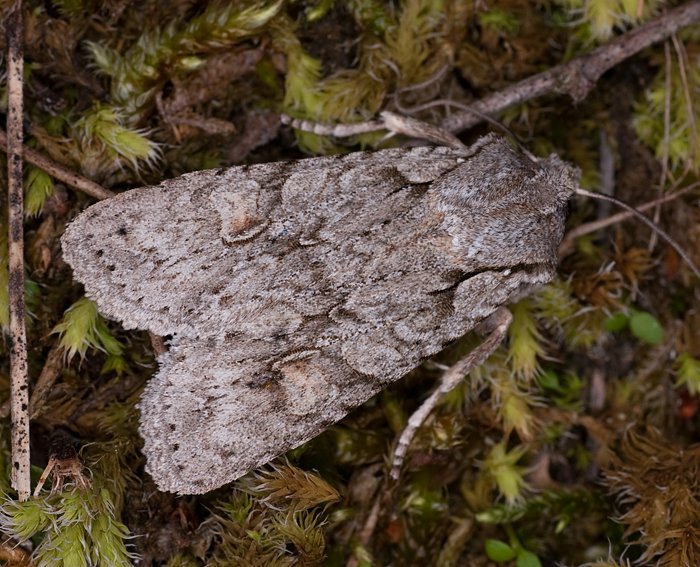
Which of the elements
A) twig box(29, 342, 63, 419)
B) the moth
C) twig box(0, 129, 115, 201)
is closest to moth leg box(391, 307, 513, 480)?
the moth

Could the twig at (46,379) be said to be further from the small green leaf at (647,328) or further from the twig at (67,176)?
the small green leaf at (647,328)

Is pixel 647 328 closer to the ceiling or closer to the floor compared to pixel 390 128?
closer to the floor

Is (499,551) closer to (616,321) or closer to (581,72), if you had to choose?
(616,321)

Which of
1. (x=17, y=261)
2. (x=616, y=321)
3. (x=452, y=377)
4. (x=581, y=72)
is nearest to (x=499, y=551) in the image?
(x=452, y=377)

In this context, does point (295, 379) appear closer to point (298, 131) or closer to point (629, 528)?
point (298, 131)

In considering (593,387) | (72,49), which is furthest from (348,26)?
(593,387)

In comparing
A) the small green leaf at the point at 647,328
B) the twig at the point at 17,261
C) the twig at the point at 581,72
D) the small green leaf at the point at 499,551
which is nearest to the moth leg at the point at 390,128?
the twig at the point at 581,72
